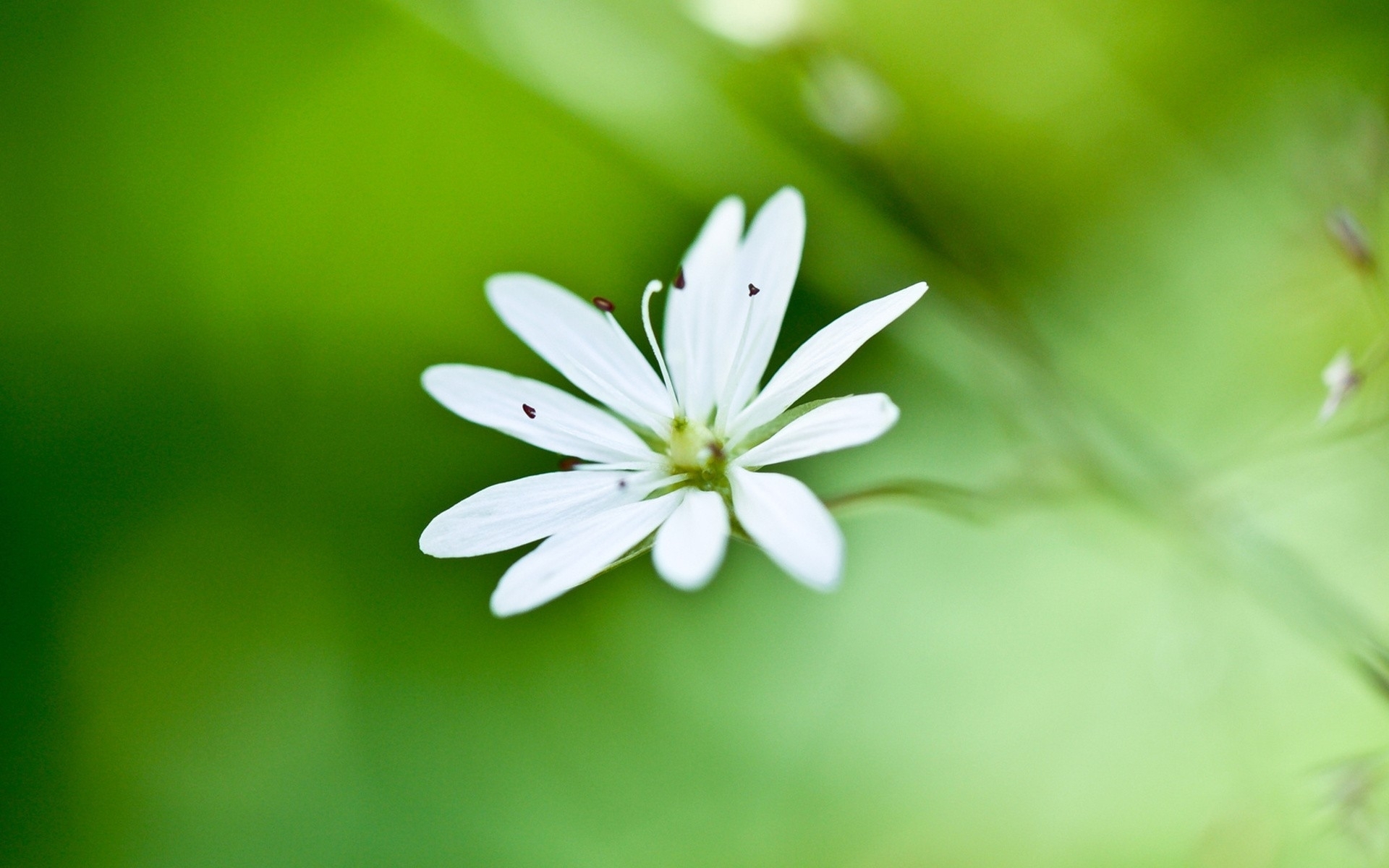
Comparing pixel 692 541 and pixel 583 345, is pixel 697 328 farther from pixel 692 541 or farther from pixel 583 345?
pixel 692 541

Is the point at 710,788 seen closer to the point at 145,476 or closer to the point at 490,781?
the point at 490,781

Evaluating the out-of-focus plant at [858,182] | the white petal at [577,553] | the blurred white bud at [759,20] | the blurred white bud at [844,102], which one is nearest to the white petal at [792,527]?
the white petal at [577,553]

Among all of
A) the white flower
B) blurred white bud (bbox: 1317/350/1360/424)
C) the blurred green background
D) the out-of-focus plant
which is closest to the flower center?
the white flower

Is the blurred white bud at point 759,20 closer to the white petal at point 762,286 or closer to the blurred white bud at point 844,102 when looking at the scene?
the blurred white bud at point 844,102

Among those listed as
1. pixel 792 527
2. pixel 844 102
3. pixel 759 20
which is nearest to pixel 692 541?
pixel 792 527

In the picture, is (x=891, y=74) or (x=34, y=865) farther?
(x=891, y=74)

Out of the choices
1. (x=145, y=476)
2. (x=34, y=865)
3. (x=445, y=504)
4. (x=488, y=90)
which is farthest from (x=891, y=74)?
(x=34, y=865)
